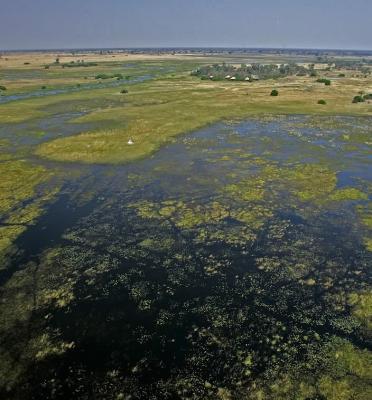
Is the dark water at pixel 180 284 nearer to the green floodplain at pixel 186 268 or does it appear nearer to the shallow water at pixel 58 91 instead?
the green floodplain at pixel 186 268

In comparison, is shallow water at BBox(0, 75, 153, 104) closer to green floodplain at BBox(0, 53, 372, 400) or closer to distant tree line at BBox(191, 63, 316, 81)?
distant tree line at BBox(191, 63, 316, 81)

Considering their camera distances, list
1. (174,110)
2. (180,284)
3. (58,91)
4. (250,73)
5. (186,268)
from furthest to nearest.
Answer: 1. (250,73)
2. (58,91)
3. (174,110)
4. (186,268)
5. (180,284)

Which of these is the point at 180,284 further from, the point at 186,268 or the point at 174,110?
the point at 174,110

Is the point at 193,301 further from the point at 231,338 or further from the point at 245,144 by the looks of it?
the point at 245,144

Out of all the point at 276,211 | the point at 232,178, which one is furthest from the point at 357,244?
the point at 232,178

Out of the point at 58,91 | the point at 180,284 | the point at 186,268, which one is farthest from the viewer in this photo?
the point at 58,91

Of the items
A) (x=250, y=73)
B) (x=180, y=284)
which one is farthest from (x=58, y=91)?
(x=180, y=284)

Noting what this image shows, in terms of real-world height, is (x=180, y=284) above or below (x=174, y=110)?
above

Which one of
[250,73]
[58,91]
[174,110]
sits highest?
[174,110]
